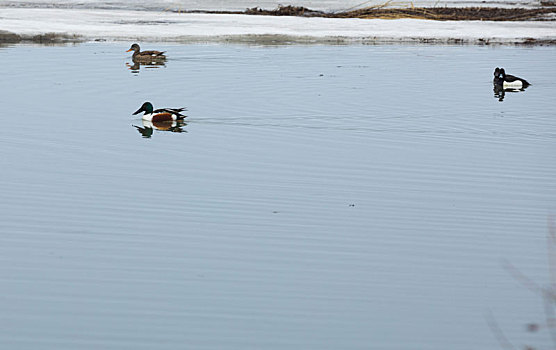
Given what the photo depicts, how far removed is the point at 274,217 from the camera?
750 centimetres

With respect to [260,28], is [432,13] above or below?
above

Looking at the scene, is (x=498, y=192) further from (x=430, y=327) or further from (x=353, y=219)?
(x=430, y=327)

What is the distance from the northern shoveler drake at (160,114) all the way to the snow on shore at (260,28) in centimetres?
1011

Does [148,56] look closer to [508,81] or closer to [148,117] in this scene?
[148,117]

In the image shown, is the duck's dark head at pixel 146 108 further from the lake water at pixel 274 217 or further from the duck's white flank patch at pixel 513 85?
the duck's white flank patch at pixel 513 85

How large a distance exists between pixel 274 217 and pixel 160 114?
15.8 feet

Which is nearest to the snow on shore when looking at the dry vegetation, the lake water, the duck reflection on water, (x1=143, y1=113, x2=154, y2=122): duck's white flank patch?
the dry vegetation

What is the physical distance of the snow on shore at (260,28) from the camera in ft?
73.3

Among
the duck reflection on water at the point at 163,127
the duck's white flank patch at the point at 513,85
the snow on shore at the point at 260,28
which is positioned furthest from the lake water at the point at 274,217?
the snow on shore at the point at 260,28

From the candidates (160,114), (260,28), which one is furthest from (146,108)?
(260,28)

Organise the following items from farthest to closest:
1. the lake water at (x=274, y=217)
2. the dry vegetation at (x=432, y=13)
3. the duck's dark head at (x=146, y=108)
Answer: the dry vegetation at (x=432, y=13) → the duck's dark head at (x=146, y=108) → the lake water at (x=274, y=217)

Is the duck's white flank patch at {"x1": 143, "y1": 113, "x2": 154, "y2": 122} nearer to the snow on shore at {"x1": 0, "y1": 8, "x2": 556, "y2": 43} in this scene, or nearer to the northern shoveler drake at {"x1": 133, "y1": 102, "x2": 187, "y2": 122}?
the northern shoveler drake at {"x1": 133, "y1": 102, "x2": 187, "y2": 122}

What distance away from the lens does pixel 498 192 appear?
331 inches

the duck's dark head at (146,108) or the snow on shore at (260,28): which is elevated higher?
the snow on shore at (260,28)
